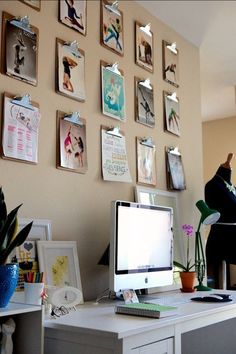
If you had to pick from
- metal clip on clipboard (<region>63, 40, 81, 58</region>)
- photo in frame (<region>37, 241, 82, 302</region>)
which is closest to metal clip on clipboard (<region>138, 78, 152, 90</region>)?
metal clip on clipboard (<region>63, 40, 81, 58</region>)

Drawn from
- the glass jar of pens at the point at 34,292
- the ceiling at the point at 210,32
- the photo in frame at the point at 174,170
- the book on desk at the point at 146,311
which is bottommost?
the book on desk at the point at 146,311

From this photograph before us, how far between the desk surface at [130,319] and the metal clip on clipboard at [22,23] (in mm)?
1172

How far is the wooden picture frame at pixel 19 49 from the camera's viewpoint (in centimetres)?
178

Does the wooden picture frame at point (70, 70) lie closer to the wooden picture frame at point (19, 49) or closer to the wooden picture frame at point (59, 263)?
the wooden picture frame at point (19, 49)

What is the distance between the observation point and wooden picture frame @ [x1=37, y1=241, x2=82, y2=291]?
1.78 meters

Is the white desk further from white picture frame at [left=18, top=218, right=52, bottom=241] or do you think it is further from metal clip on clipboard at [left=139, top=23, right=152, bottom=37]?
metal clip on clipboard at [left=139, top=23, right=152, bottom=37]

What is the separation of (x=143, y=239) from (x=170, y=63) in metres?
1.32

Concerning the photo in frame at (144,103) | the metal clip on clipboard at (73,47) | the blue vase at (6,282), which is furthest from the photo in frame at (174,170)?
the blue vase at (6,282)

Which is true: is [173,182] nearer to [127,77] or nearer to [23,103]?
[127,77]

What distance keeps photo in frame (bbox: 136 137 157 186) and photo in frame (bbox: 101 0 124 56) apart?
516mm

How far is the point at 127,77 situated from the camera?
2.47 meters

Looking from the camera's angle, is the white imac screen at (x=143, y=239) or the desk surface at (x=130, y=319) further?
the white imac screen at (x=143, y=239)

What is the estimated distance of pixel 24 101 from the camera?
1819mm

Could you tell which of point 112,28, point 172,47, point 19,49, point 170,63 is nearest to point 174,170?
point 170,63
